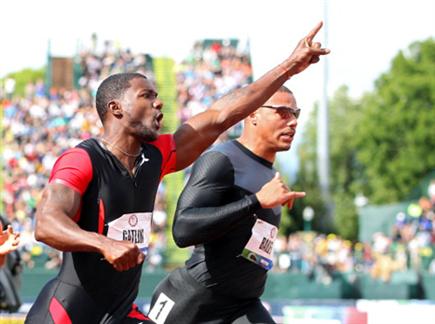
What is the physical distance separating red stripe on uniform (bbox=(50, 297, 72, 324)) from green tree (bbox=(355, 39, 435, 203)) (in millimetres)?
61103

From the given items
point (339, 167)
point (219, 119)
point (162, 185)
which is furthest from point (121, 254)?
point (339, 167)

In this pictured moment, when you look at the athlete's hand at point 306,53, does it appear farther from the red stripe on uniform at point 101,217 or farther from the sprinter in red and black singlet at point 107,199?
the red stripe on uniform at point 101,217

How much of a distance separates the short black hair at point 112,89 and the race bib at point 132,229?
0.60 m

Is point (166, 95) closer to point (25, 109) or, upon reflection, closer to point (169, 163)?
point (25, 109)

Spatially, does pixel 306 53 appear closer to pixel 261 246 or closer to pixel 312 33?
pixel 312 33

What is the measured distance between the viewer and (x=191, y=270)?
704 cm

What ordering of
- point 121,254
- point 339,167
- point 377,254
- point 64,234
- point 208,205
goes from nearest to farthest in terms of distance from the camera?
point 121,254 < point 64,234 < point 208,205 < point 377,254 < point 339,167

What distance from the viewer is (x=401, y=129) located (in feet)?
225

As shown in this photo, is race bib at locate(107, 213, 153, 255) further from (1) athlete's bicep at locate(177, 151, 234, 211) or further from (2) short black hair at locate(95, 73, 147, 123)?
(1) athlete's bicep at locate(177, 151, 234, 211)

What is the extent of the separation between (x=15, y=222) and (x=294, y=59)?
23.3 m

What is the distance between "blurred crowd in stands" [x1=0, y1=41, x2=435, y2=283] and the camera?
1027 inches

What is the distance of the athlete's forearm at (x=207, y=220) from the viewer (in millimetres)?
6254

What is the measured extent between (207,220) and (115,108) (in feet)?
3.57

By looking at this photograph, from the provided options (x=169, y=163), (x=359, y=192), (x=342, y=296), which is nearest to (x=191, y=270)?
(x=169, y=163)
